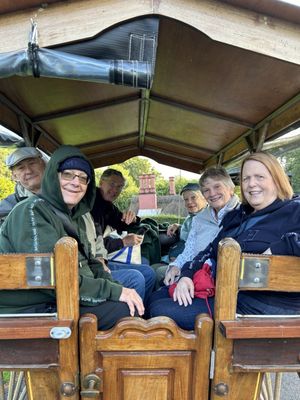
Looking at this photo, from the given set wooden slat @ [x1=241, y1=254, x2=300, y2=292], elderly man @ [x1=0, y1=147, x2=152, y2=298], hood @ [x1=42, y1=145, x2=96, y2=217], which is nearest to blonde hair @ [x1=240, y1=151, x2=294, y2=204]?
wooden slat @ [x1=241, y1=254, x2=300, y2=292]

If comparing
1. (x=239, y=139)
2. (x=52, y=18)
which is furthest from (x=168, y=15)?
(x=239, y=139)

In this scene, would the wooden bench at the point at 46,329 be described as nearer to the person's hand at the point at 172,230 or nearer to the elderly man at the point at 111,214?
the elderly man at the point at 111,214

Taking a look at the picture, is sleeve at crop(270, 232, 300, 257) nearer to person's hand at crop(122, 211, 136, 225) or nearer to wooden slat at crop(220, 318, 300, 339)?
wooden slat at crop(220, 318, 300, 339)

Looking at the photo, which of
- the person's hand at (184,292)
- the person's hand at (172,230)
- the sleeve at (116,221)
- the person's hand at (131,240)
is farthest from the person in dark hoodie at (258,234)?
the person's hand at (172,230)

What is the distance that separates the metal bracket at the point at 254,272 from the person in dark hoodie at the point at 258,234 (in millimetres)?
152

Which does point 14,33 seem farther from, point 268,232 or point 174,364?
point 174,364

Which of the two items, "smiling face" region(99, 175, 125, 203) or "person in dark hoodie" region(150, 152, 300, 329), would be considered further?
"smiling face" region(99, 175, 125, 203)

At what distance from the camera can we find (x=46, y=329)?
1.33 metres

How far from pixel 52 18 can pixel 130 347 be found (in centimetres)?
154

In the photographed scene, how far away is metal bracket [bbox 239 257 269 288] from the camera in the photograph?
52.8 inches

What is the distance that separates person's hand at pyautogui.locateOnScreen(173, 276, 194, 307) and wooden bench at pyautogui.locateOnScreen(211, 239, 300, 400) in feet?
1.22

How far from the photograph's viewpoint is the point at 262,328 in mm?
1354

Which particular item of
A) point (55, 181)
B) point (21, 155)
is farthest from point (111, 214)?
point (55, 181)

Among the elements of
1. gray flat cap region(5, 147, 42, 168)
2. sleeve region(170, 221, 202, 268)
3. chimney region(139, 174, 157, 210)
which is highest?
gray flat cap region(5, 147, 42, 168)
